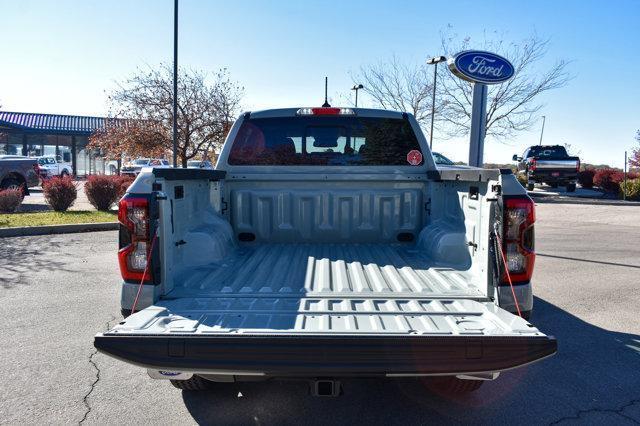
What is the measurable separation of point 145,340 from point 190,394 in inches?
53.6

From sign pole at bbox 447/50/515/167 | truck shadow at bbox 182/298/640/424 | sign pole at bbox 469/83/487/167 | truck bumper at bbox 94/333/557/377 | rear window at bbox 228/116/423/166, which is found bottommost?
truck shadow at bbox 182/298/640/424

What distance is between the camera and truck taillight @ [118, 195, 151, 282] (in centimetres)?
289

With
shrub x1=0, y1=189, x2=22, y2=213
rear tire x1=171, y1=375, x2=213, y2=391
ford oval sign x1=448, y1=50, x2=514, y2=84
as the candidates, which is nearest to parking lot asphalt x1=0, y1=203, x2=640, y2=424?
rear tire x1=171, y1=375, x2=213, y2=391

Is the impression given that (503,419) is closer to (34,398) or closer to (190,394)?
(190,394)

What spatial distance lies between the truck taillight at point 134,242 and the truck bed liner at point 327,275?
0.29m

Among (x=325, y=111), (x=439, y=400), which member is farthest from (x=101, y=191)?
(x=439, y=400)

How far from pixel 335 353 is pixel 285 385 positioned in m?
1.51

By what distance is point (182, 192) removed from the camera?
11.3 ft

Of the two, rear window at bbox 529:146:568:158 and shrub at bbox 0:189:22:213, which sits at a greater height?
rear window at bbox 529:146:568:158

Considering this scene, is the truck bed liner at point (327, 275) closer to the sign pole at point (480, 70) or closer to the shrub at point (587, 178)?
the sign pole at point (480, 70)

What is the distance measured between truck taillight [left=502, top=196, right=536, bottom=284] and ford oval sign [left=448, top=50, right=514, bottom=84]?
8.04 meters

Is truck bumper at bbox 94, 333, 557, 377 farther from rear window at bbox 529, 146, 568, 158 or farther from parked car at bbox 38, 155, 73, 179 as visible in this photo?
parked car at bbox 38, 155, 73, 179

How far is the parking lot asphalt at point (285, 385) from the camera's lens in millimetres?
3225

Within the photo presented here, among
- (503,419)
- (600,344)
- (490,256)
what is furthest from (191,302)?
(600,344)
